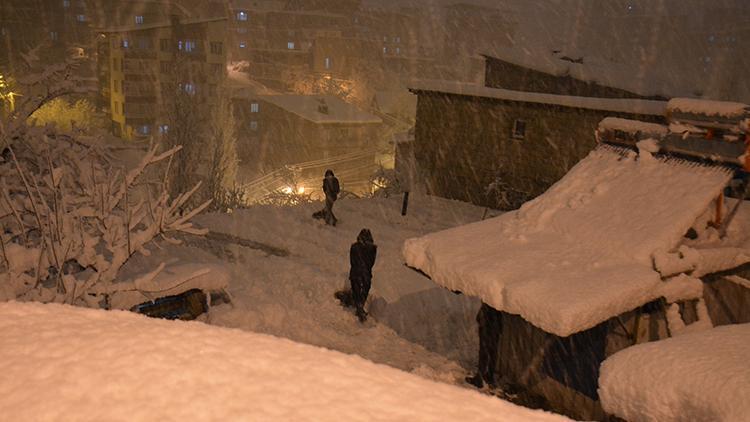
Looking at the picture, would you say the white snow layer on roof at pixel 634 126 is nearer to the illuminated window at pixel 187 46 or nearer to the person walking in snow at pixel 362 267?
the person walking in snow at pixel 362 267

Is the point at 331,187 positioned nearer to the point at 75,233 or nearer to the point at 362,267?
the point at 362,267

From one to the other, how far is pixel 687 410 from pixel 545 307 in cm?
290

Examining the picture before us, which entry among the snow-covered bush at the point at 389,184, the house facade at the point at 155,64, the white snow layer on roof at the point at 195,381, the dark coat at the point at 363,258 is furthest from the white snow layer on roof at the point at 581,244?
the house facade at the point at 155,64

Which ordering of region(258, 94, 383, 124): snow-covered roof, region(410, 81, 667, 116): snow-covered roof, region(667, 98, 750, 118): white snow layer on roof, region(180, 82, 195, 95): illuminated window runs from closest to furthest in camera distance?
region(667, 98, 750, 118): white snow layer on roof → region(410, 81, 667, 116): snow-covered roof → region(180, 82, 195, 95): illuminated window → region(258, 94, 383, 124): snow-covered roof

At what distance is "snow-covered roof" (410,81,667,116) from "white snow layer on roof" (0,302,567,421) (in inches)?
629

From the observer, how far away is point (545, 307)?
6449mm

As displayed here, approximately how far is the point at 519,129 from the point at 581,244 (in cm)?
1413

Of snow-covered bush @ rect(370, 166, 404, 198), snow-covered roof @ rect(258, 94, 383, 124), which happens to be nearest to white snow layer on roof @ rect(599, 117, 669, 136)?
snow-covered bush @ rect(370, 166, 404, 198)

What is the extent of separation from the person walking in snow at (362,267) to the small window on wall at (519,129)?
37.1 ft

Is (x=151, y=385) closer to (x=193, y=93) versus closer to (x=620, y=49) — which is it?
(x=193, y=93)

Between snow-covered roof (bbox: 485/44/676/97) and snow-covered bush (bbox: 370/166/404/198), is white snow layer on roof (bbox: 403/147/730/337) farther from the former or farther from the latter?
snow-covered bush (bbox: 370/166/404/198)

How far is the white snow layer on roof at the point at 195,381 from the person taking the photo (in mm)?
1964

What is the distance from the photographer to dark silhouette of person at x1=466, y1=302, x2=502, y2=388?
896 centimetres

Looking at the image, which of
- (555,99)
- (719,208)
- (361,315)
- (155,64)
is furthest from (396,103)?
(719,208)
